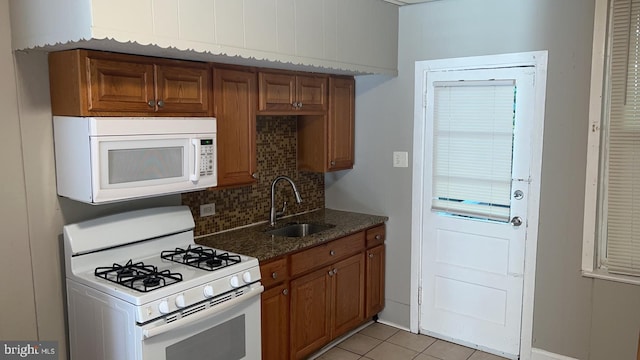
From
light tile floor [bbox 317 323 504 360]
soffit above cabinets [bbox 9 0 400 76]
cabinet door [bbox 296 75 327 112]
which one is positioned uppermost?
soffit above cabinets [bbox 9 0 400 76]

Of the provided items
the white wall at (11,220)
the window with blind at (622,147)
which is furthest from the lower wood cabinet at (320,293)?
the window with blind at (622,147)

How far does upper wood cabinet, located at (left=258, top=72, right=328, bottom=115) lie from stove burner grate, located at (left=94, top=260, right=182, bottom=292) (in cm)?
114

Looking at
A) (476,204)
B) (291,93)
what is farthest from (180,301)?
(476,204)

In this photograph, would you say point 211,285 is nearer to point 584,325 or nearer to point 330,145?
point 330,145

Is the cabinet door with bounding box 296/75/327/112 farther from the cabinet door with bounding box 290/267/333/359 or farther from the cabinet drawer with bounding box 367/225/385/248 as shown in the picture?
the cabinet door with bounding box 290/267/333/359

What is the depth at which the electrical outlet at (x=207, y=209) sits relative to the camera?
316 centimetres

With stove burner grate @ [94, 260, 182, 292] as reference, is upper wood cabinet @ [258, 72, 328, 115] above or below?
above

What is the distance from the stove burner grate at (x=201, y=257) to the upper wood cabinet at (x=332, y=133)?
3.98 feet

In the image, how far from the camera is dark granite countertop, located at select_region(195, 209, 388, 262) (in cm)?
292

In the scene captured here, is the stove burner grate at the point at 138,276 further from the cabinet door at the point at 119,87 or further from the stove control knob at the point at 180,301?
the cabinet door at the point at 119,87

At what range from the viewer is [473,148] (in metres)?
3.40

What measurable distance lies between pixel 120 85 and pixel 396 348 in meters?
2.47

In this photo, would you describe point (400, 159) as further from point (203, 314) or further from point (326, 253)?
point (203, 314)

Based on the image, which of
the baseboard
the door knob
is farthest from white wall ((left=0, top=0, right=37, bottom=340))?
the baseboard
